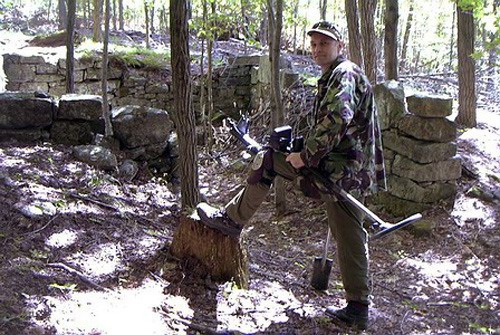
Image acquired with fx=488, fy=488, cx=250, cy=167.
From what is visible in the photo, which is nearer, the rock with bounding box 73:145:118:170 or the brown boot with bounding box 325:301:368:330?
the brown boot with bounding box 325:301:368:330

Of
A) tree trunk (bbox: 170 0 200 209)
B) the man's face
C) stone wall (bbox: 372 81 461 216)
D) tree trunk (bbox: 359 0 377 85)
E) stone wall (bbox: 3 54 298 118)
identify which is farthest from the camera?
stone wall (bbox: 3 54 298 118)

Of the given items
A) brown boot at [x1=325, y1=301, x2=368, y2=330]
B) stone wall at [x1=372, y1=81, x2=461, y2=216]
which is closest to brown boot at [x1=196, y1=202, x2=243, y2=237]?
brown boot at [x1=325, y1=301, x2=368, y2=330]

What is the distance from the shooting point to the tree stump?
384 centimetres

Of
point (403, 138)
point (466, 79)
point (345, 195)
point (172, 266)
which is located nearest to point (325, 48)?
point (345, 195)

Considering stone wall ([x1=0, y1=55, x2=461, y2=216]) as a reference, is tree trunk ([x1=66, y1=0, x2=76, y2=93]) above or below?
above

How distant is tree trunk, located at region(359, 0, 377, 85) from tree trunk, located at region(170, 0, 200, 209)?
4.21 metres

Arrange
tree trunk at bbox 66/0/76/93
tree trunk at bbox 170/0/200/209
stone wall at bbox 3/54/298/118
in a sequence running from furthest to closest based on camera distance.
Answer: stone wall at bbox 3/54/298/118 → tree trunk at bbox 66/0/76/93 → tree trunk at bbox 170/0/200/209

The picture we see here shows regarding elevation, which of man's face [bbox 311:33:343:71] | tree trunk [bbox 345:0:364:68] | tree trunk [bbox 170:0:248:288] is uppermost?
tree trunk [bbox 345:0:364:68]

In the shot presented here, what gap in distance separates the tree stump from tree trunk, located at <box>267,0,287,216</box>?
3192 mm

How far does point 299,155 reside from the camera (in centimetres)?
320

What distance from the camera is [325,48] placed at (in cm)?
326

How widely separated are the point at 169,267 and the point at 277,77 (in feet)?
12.3

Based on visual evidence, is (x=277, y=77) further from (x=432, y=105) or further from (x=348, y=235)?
(x=348, y=235)

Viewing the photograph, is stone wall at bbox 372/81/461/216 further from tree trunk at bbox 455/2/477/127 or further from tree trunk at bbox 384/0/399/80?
tree trunk at bbox 455/2/477/127
